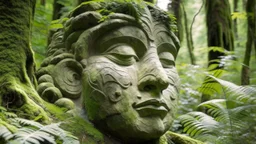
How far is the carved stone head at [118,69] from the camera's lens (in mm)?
3561

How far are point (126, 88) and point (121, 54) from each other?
1.41 ft

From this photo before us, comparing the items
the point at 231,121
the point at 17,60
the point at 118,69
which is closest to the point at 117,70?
the point at 118,69

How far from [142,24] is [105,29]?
18.4 inches

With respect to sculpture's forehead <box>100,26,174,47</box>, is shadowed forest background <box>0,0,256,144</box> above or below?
below

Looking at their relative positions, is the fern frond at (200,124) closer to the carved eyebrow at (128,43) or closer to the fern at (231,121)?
the fern at (231,121)

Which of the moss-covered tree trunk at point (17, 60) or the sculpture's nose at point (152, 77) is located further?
the sculpture's nose at point (152, 77)

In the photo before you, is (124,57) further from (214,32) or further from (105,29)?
(214,32)

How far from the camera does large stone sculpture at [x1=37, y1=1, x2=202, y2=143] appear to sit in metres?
3.56

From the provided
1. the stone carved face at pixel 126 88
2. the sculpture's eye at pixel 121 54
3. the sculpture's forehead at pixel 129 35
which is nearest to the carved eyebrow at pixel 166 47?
the sculpture's forehead at pixel 129 35

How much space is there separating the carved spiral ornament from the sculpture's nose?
75 cm

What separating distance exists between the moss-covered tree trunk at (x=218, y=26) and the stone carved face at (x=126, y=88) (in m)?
4.03

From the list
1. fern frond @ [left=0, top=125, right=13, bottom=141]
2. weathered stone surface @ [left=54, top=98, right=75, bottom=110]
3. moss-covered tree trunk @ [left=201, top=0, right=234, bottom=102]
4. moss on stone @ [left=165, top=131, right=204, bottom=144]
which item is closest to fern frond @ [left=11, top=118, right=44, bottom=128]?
fern frond @ [left=0, top=125, right=13, bottom=141]

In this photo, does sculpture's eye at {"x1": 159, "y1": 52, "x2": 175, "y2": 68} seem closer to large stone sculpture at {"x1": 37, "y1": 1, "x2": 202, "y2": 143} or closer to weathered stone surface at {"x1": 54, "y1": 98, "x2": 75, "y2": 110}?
large stone sculpture at {"x1": 37, "y1": 1, "x2": 202, "y2": 143}

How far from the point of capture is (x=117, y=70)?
3.65m
